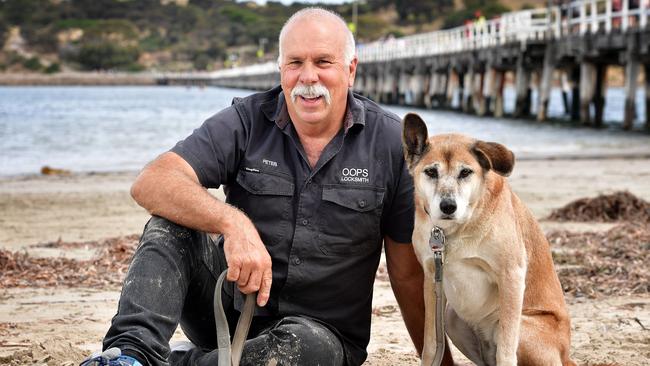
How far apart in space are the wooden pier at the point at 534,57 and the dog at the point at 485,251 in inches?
876

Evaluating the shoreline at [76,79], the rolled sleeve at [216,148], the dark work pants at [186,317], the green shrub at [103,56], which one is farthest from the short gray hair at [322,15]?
the green shrub at [103,56]

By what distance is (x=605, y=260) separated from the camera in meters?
6.84

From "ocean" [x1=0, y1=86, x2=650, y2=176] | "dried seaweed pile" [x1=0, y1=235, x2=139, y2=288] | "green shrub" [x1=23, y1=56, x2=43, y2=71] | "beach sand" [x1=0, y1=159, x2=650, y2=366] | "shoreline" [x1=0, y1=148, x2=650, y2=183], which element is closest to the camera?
"beach sand" [x1=0, y1=159, x2=650, y2=366]

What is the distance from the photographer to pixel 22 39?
175875 millimetres

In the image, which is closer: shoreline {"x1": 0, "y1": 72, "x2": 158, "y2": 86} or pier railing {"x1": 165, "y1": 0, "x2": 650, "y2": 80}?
pier railing {"x1": 165, "y1": 0, "x2": 650, "y2": 80}

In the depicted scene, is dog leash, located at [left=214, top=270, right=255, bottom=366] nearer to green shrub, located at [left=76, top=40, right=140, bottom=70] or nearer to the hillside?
the hillside

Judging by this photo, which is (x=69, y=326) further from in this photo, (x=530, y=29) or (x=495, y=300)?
(x=530, y=29)

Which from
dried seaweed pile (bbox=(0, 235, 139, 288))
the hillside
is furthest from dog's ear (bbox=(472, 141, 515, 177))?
the hillside

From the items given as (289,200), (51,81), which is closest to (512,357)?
(289,200)

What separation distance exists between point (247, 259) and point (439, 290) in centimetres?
85

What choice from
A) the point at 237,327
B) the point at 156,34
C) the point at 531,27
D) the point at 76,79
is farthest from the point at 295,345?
the point at 156,34

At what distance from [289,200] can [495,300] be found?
1005 millimetres

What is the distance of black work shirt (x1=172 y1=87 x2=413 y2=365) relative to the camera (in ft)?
13.2

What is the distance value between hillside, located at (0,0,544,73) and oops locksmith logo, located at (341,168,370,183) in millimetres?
150804
